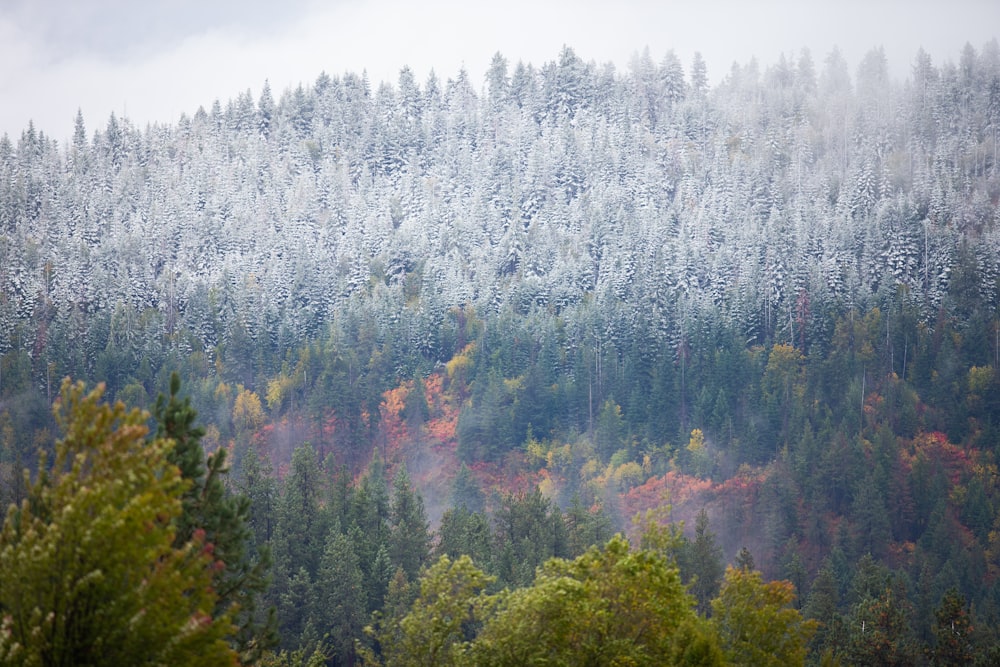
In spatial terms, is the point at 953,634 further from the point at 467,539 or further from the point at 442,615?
the point at 442,615

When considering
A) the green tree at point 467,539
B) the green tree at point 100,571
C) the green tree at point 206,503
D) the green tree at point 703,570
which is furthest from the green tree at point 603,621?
the green tree at point 703,570

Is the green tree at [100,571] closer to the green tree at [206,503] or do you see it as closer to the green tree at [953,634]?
the green tree at [206,503]

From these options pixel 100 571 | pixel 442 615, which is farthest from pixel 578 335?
pixel 100 571

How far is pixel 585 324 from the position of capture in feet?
434

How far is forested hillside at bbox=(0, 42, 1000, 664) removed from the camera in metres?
68.7

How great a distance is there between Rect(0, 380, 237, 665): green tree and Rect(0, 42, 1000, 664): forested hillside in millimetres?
35823

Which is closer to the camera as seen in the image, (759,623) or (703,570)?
(759,623)

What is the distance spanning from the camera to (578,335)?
132m

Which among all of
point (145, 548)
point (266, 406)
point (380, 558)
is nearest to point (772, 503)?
point (380, 558)

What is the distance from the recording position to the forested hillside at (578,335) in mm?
68688

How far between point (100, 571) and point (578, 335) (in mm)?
118196

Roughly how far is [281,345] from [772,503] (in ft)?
236

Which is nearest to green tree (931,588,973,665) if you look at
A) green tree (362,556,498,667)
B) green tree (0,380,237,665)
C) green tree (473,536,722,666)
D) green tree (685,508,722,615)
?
green tree (685,508,722,615)

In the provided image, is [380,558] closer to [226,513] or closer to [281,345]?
[226,513]
